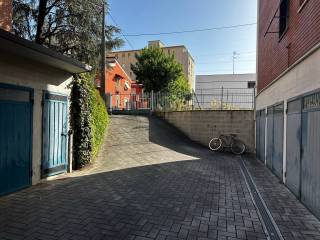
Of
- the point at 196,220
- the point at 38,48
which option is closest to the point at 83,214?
the point at 196,220

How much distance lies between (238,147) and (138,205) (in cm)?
940

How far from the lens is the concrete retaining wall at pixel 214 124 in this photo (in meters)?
13.6

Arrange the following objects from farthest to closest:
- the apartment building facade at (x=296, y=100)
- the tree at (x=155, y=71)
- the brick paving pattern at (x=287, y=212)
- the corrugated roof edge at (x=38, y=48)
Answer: the tree at (x=155, y=71) < the apartment building facade at (x=296, y=100) < the corrugated roof edge at (x=38, y=48) < the brick paving pattern at (x=287, y=212)

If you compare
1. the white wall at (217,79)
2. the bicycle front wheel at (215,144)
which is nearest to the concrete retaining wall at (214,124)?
the bicycle front wheel at (215,144)

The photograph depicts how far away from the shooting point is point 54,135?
714 centimetres

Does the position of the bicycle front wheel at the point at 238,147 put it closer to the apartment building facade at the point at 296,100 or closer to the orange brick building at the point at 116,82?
the apartment building facade at the point at 296,100

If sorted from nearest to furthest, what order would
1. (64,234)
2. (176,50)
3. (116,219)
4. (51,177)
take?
(64,234), (116,219), (51,177), (176,50)

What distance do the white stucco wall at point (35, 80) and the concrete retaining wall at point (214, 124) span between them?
8890 millimetres

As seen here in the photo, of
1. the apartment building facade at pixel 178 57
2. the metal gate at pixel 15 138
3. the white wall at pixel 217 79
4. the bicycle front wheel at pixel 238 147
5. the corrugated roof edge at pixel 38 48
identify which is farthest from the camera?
the apartment building facade at pixel 178 57

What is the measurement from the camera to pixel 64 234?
3.84 m

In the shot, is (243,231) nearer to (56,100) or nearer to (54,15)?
(56,100)

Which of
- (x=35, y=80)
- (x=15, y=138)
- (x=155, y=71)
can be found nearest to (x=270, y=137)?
(x=35, y=80)

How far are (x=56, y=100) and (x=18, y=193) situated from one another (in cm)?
253

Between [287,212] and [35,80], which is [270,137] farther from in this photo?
[35,80]
